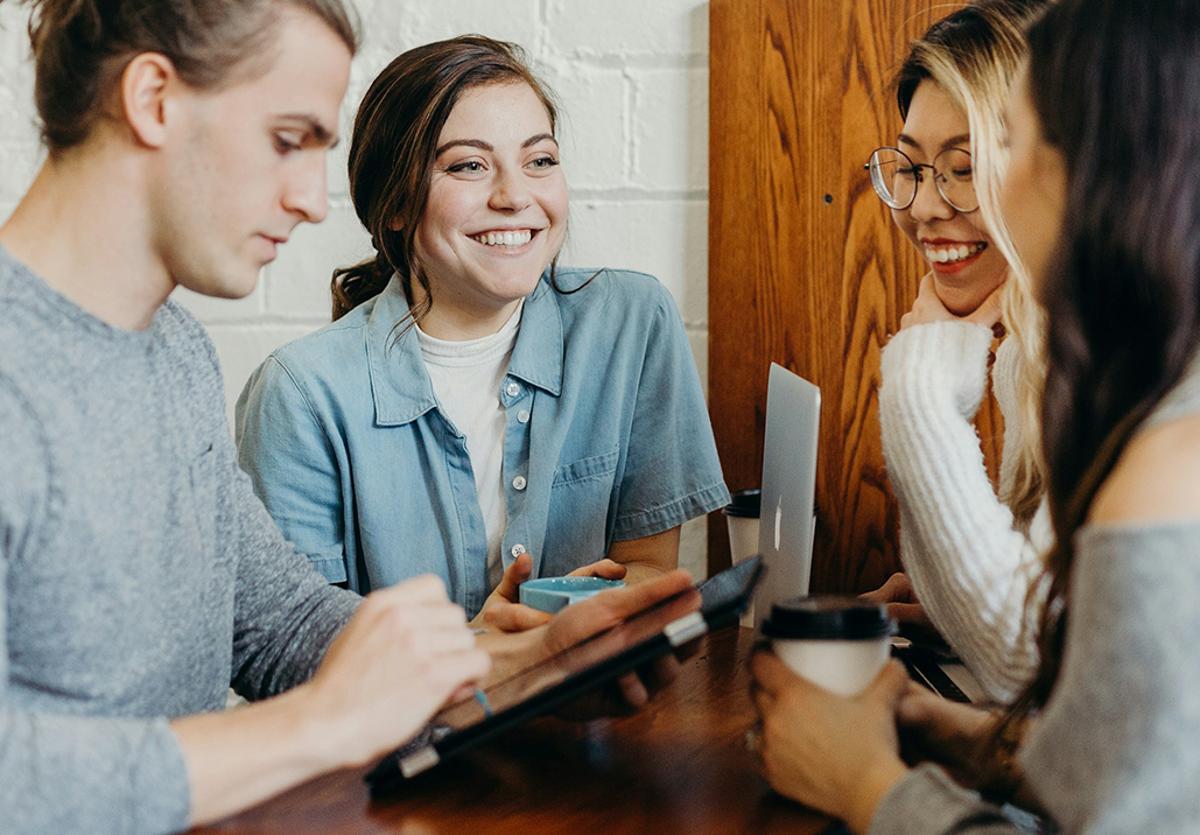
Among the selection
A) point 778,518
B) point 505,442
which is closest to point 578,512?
point 505,442

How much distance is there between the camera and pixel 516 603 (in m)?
1.32

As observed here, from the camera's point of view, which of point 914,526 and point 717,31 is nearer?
point 914,526

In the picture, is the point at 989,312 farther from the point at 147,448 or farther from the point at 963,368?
the point at 147,448

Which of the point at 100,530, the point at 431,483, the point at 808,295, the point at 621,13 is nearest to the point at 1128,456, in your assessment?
the point at 100,530

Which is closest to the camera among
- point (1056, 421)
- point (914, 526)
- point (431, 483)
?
point (1056, 421)

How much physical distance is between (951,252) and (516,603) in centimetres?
63

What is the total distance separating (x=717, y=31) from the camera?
1774mm

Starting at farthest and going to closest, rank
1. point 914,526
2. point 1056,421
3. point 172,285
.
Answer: point 914,526 < point 172,285 < point 1056,421

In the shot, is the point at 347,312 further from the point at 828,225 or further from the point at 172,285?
the point at 172,285

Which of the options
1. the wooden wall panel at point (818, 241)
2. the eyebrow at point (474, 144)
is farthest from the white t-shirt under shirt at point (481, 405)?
the wooden wall panel at point (818, 241)

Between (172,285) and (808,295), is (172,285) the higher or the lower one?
the higher one

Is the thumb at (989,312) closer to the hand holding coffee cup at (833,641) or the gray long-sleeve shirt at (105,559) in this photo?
the hand holding coffee cup at (833,641)

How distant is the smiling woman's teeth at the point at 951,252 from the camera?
4.68 ft

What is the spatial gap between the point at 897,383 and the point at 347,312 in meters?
0.78
